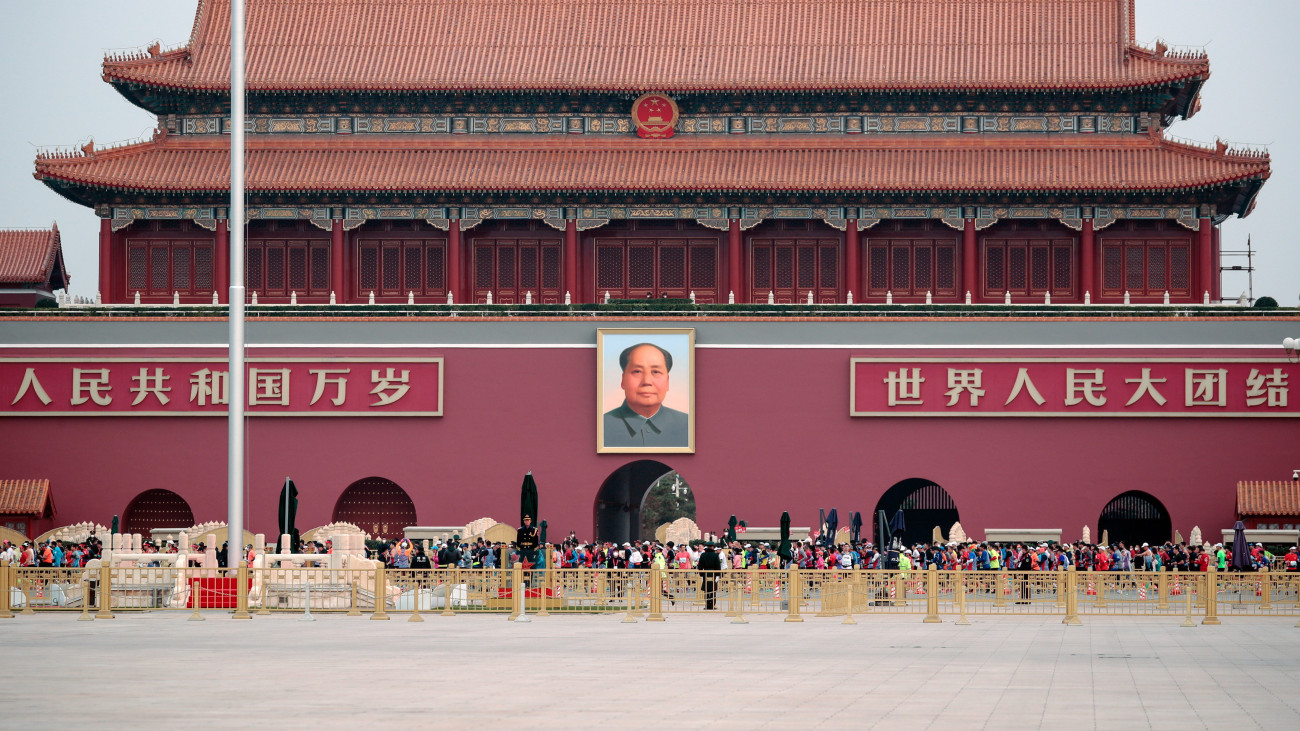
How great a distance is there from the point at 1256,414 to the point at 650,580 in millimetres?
17736

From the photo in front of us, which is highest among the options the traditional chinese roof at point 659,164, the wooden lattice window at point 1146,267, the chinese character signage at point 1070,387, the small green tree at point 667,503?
the traditional chinese roof at point 659,164

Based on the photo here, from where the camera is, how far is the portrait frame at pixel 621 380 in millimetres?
37469

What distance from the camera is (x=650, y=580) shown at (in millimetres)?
24109

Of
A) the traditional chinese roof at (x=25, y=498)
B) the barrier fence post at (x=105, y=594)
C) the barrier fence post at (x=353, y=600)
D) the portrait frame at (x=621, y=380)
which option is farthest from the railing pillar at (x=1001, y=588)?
the traditional chinese roof at (x=25, y=498)

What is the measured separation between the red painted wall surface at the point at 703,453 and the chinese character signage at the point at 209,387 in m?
0.28

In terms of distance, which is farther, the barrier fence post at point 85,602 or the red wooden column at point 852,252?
the red wooden column at point 852,252

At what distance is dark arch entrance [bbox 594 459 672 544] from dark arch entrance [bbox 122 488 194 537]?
9073 mm

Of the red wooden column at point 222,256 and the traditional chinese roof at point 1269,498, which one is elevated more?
the red wooden column at point 222,256

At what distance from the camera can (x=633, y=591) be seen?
80.0 feet

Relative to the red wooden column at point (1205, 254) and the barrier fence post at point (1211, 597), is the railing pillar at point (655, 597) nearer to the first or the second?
the barrier fence post at point (1211, 597)

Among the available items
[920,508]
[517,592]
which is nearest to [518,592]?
[517,592]

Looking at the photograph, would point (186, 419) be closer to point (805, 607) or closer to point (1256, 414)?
point (805, 607)

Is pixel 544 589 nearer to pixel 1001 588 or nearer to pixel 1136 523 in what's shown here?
pixel 1001 588

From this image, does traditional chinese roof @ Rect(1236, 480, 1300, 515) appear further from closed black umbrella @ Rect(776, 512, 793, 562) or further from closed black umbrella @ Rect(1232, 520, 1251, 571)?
closed black umbrella @ Rect(776, 512, 793, 562)
